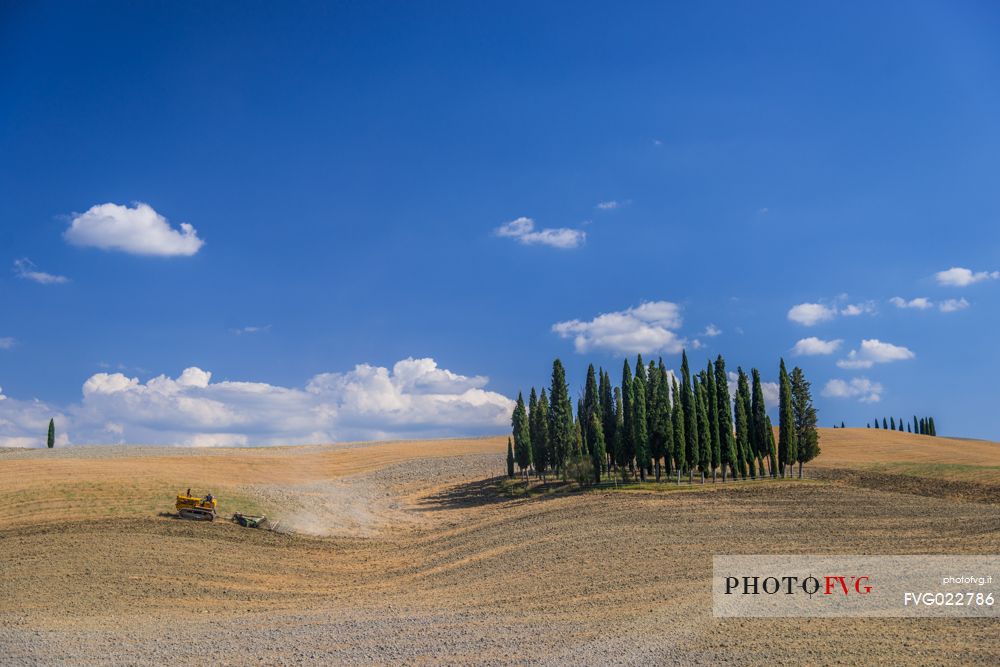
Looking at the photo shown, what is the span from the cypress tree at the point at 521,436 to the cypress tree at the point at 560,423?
4.81 meters

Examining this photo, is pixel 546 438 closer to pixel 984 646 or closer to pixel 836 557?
pixel 836 557

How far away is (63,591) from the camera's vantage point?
91.1ft

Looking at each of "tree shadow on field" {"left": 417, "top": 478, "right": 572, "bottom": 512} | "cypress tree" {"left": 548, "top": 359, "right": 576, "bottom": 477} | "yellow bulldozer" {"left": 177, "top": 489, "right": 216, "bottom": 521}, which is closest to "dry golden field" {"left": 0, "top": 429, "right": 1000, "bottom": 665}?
"yellow bulldozer" {"left": 177, "top": 489, "right": 216, "bottom": 521}

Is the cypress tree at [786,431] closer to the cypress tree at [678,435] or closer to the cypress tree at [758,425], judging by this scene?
the cypress tree at [758,425]

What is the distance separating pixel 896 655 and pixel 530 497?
4884 centimetres

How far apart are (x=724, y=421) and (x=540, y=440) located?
67.6 ft

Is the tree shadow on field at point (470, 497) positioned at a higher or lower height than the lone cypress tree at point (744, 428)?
lower

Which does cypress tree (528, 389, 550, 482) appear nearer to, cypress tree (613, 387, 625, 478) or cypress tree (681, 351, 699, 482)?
cypress tree (613, 387, 625, 478)

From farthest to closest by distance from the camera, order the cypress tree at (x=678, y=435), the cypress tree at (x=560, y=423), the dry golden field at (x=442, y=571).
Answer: the cypress tree at (x=560, y=423) → the cypress tree at (x=678, y=435) → the dry golden field at (x=442, y=571)

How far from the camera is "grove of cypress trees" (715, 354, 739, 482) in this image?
217 ft

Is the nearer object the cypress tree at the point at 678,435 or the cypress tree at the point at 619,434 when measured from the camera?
the cypress tree at the point at 678,435

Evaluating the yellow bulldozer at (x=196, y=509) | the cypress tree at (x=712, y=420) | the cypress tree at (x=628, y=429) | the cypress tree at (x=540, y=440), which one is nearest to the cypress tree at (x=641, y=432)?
the cypress tree at (x=628, y=429)

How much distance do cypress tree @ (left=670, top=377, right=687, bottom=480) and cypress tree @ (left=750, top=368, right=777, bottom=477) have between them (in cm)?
1041

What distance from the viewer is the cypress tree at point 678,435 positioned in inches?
2479
